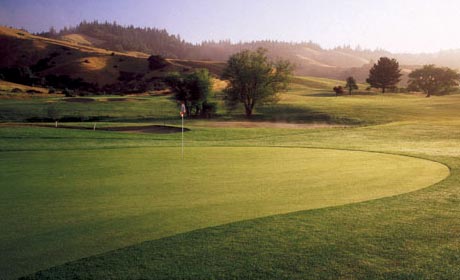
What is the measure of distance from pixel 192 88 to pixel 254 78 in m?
8.72

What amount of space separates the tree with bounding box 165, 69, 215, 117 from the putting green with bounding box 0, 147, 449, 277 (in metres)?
39.4

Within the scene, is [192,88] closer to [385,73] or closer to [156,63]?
[385,73]

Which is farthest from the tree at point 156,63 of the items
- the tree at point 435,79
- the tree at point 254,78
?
the tree at point 435,79

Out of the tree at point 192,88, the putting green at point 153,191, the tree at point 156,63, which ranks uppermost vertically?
the tree at point 156,63

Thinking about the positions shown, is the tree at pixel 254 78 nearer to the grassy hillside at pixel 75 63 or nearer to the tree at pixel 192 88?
the tree at pixel 192 88

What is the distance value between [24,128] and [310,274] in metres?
31.1

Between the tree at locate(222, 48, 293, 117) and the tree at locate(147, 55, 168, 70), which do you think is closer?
the tree at locate(222, 48, 293, 117)

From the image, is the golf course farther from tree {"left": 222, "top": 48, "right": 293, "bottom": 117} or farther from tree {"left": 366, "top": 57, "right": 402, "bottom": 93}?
tree {"left": 366, "top": 57, "right": 402, "bottom": 93}

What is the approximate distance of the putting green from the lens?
665 cm

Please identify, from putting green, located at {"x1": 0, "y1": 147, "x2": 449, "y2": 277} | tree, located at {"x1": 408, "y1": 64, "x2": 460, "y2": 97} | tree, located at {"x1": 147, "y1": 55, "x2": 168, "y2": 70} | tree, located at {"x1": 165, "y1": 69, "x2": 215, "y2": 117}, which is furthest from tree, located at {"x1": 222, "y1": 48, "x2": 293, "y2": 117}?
tree, located at {"x1": 147, "y1": 55, "x2": 168, "y2": 70}

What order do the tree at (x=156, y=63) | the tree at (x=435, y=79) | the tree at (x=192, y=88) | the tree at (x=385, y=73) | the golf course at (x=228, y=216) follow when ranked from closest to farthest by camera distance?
the golf course at (x=228, y=216), the tree at (x=192, y=88), the tree at (x=435, y=79), the tree at (x=385, y=73), the tree at (x=156, y=63)

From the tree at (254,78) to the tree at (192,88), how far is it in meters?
4.01

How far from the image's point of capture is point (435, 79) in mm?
98938

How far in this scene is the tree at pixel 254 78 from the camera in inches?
2311
